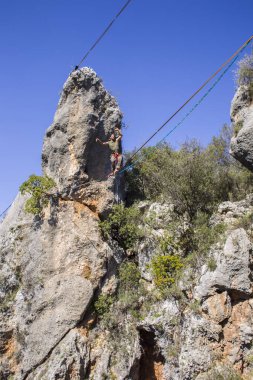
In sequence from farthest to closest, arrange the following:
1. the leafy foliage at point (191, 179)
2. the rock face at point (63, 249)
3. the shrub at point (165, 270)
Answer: the leafy foliage at point (191, 179) → the rock face at point (63, 249) → the shrub at point (165, 270)

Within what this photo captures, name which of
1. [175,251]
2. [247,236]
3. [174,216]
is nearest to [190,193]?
[174,216]

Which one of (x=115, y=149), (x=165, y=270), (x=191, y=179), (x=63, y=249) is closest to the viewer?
(x=165, y=270)

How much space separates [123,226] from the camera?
17.1 meters

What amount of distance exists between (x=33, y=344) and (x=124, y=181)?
902cm

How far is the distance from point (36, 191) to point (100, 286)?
525 centimetres

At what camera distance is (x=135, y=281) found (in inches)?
620

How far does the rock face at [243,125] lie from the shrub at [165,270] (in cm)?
490

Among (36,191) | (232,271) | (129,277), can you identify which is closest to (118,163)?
(36,191)

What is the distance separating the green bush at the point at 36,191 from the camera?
16719 mm

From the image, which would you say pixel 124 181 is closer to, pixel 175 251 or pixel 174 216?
pixel 174 216

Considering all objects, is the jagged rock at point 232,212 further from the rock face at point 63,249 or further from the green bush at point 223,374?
the green bush at point 223,374

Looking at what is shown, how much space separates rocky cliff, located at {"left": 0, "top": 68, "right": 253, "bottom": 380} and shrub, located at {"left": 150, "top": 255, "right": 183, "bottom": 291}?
44cm

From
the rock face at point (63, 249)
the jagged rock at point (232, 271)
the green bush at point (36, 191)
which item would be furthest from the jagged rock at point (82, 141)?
the jagged rock at point (232, 271)

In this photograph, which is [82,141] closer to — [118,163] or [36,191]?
[118,163]
